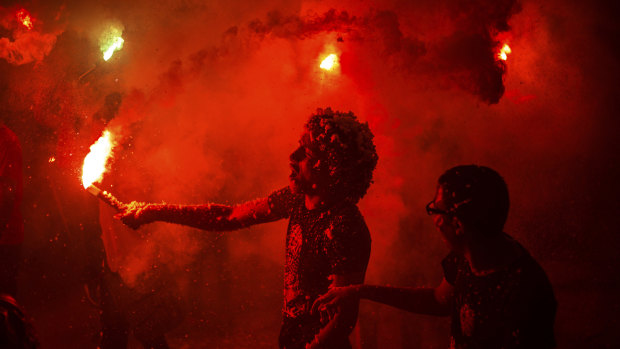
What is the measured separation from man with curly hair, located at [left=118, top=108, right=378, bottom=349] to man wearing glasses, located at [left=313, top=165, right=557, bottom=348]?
62 cm

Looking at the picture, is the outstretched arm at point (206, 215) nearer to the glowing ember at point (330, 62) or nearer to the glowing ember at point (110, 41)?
the glowing ember at point (110, 41)

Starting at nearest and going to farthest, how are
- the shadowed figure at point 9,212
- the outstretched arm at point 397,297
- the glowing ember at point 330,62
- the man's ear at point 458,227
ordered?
the man's ear at point 458,227 → the outstretched arm at point 397,297 → the shadowed figure at point 9,212 → the glowing ember at point 330,62

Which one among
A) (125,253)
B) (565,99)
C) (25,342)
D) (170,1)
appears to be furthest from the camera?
(565,99)

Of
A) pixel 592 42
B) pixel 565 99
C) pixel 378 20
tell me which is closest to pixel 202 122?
pixel 378 20

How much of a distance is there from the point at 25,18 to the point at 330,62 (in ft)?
15.1

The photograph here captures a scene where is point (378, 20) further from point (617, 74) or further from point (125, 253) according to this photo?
point (617, 74)

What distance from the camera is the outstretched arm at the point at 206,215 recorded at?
3.05 metres

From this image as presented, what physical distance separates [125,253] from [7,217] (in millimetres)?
2318

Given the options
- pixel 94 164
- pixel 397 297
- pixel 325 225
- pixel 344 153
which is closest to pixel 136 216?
pixel 94 164

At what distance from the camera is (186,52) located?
21.8 ft

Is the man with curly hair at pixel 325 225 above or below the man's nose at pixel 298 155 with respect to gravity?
below

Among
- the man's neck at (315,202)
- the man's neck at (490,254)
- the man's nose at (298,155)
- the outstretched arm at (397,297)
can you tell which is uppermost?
the man's nose at (298,155)

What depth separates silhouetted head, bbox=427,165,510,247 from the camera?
1.79 m

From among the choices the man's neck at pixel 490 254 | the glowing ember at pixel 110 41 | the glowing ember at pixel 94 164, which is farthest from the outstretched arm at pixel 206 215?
the glowing ember at pixel 110 41
